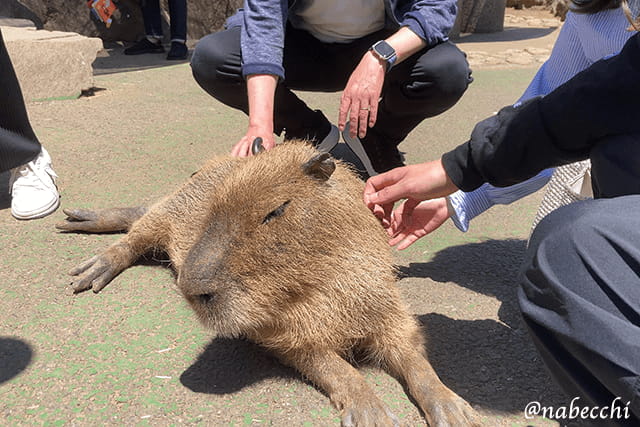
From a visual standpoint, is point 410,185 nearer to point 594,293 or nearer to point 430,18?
point 594,293

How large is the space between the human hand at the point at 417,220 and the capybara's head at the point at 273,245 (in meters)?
0.26

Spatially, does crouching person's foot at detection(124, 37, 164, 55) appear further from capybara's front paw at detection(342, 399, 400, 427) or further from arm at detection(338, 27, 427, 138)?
capybara's front paw at detection(342, 399, 400, 427)

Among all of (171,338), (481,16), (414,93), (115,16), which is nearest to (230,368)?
(171,338)

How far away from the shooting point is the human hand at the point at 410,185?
65.9 inches

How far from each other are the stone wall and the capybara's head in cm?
644

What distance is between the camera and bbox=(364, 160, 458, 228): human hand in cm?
167

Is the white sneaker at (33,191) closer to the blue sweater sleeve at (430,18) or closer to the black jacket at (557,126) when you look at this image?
the blue sweater sleeve at (430,18)

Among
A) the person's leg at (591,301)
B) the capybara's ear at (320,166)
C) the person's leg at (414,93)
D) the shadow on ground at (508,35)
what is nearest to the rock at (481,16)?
the shadow on ground at (508,35)

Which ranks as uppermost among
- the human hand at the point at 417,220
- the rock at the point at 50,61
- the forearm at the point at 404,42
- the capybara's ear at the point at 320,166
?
the forearm at the point at 404,42

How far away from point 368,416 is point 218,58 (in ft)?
6.17

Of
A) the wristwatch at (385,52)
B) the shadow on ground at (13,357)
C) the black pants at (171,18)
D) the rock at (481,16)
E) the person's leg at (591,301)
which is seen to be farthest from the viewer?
the rock at (481,16)

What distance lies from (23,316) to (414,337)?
1284 millimetres

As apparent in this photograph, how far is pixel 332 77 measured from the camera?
306 centimetres

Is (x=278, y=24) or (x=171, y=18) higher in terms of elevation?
(x=278, y=24)
